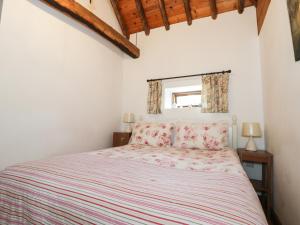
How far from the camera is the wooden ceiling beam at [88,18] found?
2.04 meters

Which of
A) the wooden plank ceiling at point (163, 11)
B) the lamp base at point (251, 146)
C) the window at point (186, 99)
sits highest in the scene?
the wooden plank ceiling at point (163, 11)

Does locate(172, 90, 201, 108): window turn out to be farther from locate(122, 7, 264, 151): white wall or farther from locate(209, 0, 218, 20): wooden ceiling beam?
locate(209, 0, 218, 20): wooden ceiling beam

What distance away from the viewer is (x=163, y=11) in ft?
10.2

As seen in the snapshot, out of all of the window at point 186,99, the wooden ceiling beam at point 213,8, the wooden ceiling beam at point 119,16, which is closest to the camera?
the wooden ceiling beam at point 213,8

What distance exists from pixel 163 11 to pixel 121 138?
97.8 inches

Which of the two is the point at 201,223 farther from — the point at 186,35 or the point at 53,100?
the point at 186,35

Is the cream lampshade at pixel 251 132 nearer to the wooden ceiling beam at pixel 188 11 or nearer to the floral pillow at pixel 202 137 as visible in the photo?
the floral pillow at pixel 202 137

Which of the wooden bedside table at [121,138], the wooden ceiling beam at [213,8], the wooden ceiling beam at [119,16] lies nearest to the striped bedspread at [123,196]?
the wooden bedside table at [121,138]

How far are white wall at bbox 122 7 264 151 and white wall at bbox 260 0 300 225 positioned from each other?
443mm

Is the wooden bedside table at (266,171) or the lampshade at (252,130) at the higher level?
the lampshade at (252,130)

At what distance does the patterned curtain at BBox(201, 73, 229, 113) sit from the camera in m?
2.70

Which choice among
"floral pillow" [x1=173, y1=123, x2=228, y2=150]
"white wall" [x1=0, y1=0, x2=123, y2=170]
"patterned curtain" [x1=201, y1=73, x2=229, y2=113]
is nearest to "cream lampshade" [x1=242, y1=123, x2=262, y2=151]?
"floral pillow" [x1=173, y1=123, x2=228, y2=150]

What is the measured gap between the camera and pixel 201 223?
58 cm

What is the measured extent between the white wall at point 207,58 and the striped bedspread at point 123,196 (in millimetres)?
1837
